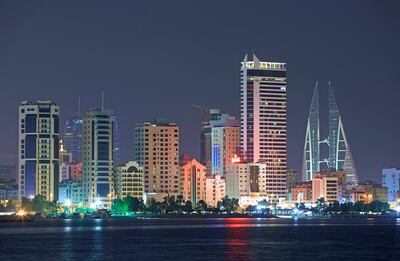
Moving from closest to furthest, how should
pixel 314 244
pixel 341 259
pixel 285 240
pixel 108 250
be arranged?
1. pixel 341 259
2. pixel 108 250
3. pixel 314 244
4. pixel 285 240

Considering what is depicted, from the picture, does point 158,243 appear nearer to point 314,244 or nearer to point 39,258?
point 314,244

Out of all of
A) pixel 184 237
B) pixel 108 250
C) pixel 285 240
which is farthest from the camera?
pixel 184 237

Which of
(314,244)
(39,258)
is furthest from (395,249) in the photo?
(39,258)

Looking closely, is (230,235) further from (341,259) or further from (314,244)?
(341,259)

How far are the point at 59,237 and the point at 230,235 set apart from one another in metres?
26.4

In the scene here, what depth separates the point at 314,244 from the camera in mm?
136625

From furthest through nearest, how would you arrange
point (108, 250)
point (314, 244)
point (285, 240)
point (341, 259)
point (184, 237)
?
Result: point (184, 237)
point (285, 240)
point (314, 244)
point (108, 250)
point (341, 259)

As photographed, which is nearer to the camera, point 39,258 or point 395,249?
point 39,258

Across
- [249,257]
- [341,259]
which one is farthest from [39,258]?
[341,259]

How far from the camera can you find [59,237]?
16138 cm

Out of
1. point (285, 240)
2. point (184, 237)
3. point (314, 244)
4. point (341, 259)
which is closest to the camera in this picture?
point (341, 259)

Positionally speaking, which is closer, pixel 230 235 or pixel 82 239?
pixel 82 239

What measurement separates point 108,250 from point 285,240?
31716 millimetres

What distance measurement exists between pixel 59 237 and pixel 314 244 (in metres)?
43.8
